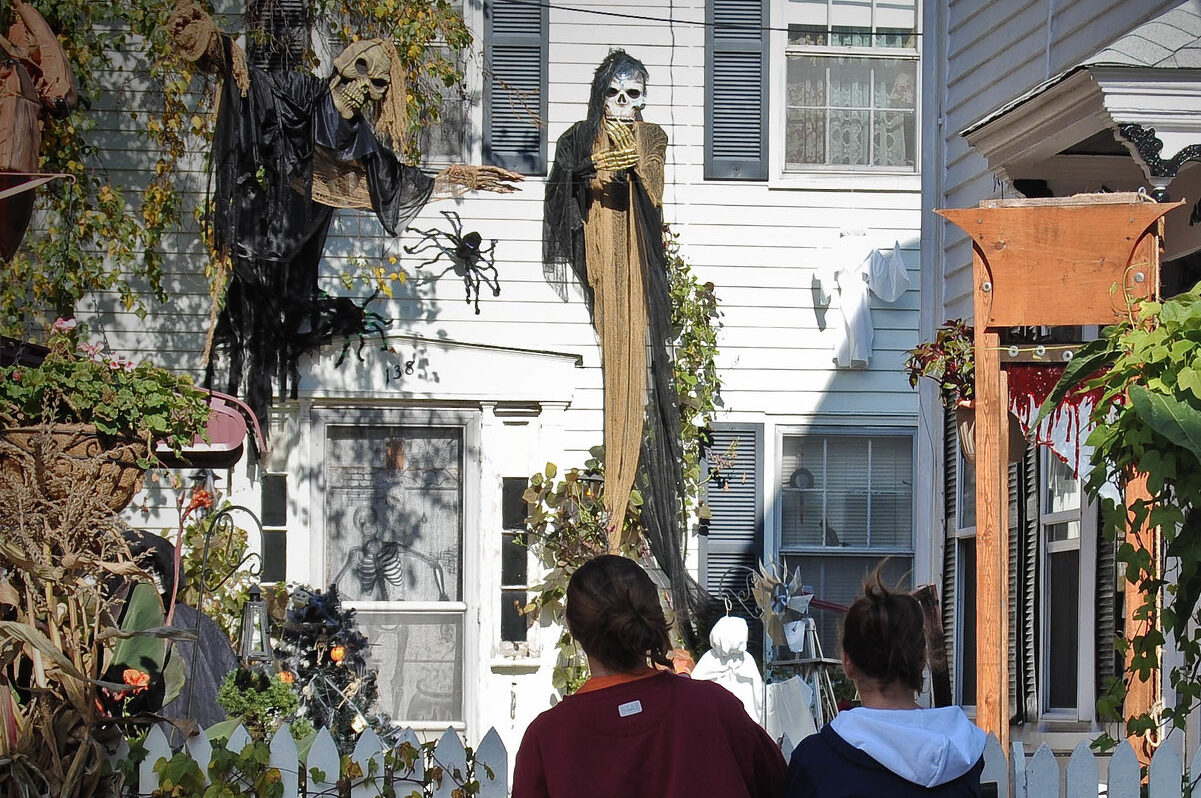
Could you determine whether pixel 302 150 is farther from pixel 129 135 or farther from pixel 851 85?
pixel 851 85

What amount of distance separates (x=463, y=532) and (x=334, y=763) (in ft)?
18.4

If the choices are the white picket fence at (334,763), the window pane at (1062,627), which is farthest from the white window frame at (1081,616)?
the white picket fence at (334,763)

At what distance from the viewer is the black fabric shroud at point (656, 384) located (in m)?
8.80

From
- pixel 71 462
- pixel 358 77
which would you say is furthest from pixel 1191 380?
pixel 358 77

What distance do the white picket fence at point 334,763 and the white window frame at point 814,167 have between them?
6450mm

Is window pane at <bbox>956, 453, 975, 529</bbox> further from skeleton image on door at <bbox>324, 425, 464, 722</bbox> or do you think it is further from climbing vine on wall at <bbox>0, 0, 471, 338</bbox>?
climbing vine on wall at <bbox>0, 0, 471, 338</bbox>

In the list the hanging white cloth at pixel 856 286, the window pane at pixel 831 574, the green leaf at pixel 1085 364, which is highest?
the hanging white cloth at pixel 856 286

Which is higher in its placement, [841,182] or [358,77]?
[358,77]

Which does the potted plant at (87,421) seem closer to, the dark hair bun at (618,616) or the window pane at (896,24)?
the dark hair bun at (618,616)

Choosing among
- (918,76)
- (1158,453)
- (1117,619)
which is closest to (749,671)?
(1117,619)

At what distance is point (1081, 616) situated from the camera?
20.7ft

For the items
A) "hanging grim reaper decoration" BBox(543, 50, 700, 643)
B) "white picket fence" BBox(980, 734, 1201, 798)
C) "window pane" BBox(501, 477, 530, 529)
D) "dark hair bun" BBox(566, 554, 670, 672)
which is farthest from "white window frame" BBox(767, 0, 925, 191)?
"dark hair bun" BBox(566, 554, 670, 672)

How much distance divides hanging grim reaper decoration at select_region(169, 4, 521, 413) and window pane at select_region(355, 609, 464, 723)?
233 cm

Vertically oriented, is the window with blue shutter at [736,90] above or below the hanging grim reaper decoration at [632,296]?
above
